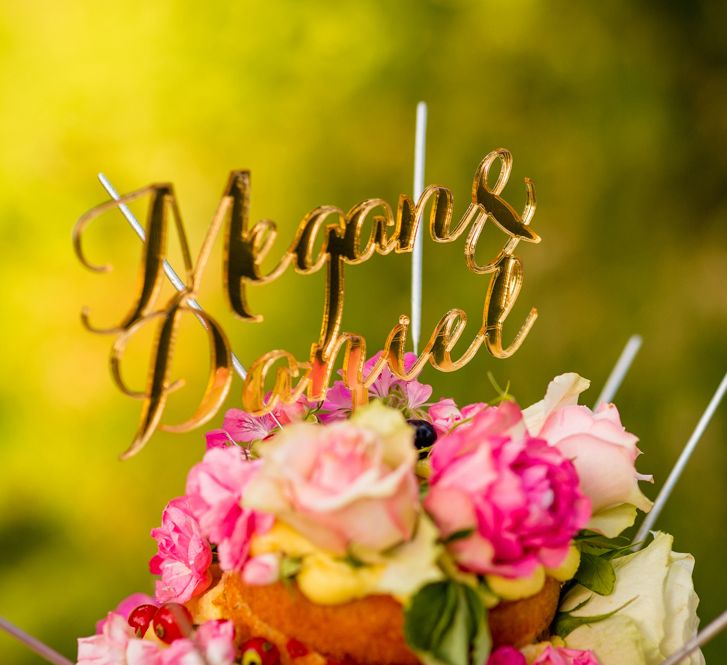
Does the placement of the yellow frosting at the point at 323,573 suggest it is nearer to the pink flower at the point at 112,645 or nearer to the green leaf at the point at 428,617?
the green leaf at the point at 428,617

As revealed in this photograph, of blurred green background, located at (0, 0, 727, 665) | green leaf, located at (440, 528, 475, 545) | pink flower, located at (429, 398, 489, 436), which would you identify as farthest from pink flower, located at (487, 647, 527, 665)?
blurred green background, located at (0, 0, 727, 665)

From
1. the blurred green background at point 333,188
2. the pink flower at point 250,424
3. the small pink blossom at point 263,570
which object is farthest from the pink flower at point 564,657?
the blurred green background at point 333,188

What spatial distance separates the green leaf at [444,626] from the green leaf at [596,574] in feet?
0.62

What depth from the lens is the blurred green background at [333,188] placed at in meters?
1.82

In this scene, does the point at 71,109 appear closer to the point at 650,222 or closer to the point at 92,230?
the point at 92,230

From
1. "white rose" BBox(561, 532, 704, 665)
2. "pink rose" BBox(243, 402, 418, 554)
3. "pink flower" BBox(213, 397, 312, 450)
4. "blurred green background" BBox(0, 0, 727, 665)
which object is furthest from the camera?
"blurred green background" BBox(0, 0, 727, 665)

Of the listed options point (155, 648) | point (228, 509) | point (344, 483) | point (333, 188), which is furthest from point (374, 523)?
point (333, 188)

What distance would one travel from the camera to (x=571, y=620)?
86cm

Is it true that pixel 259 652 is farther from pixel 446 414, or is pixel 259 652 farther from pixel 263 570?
pixel 446 414

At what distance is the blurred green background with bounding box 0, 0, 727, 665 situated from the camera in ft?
5.96

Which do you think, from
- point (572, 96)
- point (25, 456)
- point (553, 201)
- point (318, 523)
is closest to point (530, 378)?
point (553, 201)

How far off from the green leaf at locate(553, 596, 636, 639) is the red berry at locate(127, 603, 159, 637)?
1.14ft

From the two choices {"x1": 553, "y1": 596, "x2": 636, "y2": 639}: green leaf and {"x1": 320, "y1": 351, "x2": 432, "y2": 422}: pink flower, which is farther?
{"x1": 320, "y1": 351, "x2": 432, "y2": 422}: pink flower

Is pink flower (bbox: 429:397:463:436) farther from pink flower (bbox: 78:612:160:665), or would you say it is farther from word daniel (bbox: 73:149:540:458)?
pink flower (bbox: 78:612:160:665)
